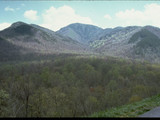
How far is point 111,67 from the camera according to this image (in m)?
129

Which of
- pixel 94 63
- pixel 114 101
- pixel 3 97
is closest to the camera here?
pixel 3 97

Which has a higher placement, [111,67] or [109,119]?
[109,119]

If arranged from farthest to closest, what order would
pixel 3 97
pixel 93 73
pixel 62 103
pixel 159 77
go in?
pixel 93 73, pixel 159 77, pixel 62 103, pixel 3 97

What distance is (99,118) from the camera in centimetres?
777

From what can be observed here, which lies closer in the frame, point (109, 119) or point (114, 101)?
point (109, 119)

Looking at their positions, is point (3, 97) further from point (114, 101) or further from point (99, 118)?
point (114, 101)

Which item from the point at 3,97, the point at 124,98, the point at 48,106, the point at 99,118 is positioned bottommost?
the point at 124,98

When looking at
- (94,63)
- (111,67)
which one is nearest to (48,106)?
(111,67)

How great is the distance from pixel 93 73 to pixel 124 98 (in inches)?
1887

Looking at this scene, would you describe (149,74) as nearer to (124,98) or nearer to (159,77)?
(159,77)

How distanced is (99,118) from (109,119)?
56cm

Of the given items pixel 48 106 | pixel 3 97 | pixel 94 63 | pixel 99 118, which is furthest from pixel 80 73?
pixel 99 118

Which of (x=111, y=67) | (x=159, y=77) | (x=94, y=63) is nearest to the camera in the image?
(x=159, y=77)

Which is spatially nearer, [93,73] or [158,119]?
[158,119]
